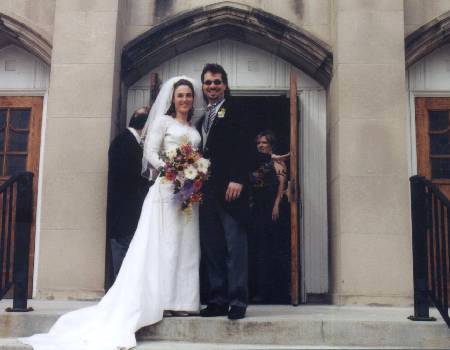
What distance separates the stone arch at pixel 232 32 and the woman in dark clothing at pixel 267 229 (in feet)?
3.61

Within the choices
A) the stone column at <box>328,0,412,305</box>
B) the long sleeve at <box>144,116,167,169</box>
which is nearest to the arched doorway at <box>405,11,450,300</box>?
the stone column at <box>328,0,412,305</box>

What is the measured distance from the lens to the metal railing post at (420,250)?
5.79 metres

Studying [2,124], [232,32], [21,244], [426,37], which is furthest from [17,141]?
[426,37]

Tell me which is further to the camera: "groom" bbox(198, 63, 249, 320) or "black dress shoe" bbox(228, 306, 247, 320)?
"groom" bbox(198, 63, 249, 320)

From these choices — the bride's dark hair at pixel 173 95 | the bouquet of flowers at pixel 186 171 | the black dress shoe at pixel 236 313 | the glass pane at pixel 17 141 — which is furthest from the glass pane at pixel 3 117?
the black dress shoe at pixel 236 313

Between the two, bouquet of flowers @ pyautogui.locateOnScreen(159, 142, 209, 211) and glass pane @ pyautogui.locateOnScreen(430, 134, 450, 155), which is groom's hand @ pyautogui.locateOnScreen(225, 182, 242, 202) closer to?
bouquet of flowers @ pyautogui.locateOnScreen(159, 142, 209, 211)

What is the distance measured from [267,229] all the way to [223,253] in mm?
2558

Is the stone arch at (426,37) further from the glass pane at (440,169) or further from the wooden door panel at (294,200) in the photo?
the wooden door panel at (294,200)

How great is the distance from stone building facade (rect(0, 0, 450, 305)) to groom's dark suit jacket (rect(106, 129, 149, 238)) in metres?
0.45

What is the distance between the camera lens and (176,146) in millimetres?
6102

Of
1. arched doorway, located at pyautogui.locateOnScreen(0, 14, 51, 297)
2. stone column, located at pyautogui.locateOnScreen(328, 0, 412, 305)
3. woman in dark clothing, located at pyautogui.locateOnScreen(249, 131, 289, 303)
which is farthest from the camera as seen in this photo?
arched doorway, located at pyautogui.locateOnScreen(0, 14, 51, 297)

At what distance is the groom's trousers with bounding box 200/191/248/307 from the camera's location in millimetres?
5742

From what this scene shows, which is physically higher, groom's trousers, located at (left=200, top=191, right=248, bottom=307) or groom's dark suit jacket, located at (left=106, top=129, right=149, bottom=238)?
groom's dark suit jacket, located at (left=106, top=129, right=149, bottom=238)

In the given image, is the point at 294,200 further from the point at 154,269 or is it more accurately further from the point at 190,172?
the point at 154,269
